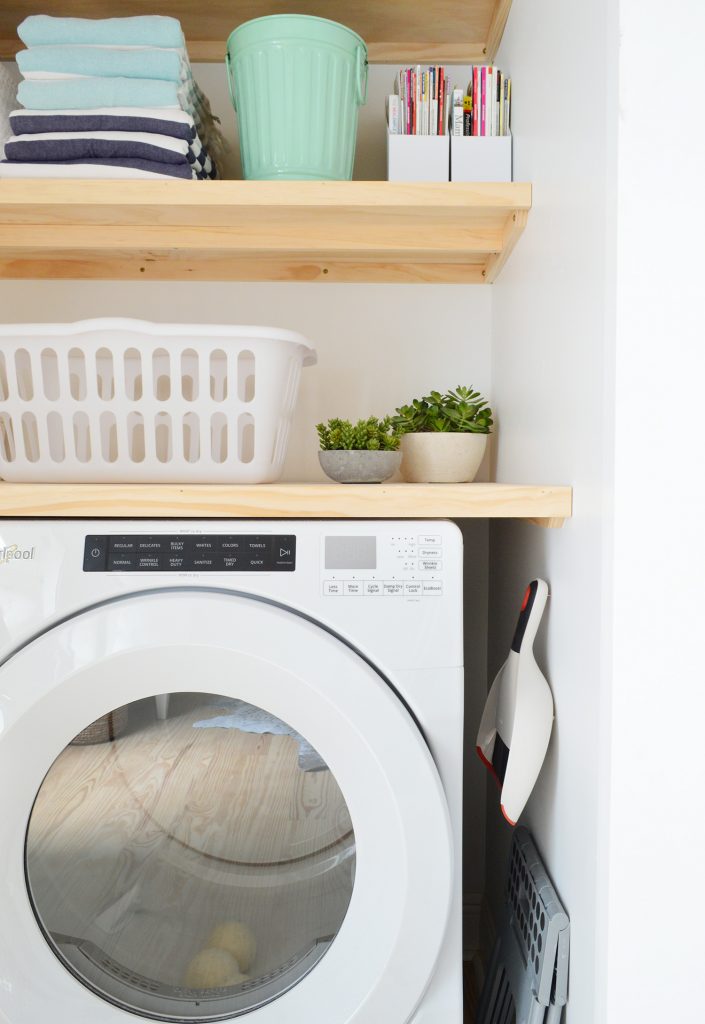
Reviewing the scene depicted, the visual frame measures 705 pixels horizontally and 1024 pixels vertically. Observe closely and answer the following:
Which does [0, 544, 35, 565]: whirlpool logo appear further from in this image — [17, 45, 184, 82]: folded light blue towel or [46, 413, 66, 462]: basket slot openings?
[17, 45, 184, 82]: folded light blue towel

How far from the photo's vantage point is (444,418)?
1212mm

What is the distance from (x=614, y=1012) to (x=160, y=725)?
0.61 m

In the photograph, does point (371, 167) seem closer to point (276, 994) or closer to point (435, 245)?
point (435, 245)

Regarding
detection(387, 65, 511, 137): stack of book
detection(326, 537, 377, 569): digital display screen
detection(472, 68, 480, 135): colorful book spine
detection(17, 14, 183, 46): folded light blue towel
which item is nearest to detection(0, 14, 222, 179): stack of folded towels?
detection(17, 14, 183, 46): folded light blue towel

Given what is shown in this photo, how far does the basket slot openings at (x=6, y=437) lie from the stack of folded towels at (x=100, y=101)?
0.37 meters

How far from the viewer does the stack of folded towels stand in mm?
1105

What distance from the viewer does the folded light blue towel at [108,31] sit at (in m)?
1.10

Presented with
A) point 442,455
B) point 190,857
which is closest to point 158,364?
point 442,455

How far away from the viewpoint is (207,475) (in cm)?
103

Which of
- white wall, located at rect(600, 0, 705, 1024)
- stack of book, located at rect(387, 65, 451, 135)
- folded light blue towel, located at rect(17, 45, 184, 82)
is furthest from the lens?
stack of book, located at rect(387, 65, 451, 135)

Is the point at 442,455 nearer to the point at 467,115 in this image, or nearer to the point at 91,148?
the point at 467,115

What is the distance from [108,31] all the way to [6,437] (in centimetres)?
63

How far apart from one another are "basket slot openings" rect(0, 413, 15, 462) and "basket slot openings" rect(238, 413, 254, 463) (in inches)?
12.8

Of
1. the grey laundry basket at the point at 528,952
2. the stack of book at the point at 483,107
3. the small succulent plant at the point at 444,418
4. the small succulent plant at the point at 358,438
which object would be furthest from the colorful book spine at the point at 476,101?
the grey laundry basket at the point at 528,952
